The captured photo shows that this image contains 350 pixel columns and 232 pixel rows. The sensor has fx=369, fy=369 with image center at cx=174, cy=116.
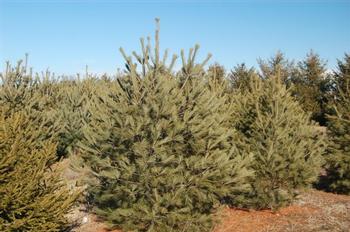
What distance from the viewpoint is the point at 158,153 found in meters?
7.36

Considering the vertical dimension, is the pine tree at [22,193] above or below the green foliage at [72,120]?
below

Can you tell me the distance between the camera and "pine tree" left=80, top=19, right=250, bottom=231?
7352mm

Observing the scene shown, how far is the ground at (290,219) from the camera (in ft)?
29.8

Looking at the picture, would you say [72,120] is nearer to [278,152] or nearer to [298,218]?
[278,152]

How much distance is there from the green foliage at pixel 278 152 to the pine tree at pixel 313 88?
17103 mm

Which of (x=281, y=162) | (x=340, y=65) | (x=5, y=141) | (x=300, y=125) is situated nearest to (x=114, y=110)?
(x=5, y=141)

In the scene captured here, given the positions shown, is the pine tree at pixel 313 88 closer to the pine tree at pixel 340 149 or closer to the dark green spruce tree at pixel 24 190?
the pine tree at pixel 340 149

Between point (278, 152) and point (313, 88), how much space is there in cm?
2202

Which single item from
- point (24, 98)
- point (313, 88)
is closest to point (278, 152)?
point (24, 98)

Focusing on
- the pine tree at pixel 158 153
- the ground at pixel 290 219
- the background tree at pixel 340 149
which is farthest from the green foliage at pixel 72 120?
the background tree at pixel 340 149

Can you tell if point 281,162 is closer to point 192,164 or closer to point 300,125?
point 300,125

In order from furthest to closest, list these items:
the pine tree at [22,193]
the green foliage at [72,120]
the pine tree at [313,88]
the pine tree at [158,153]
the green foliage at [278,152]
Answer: the pine tree at [313,88] → the green foliage at [72,120] → the green foliage at [278,152] → the pine tree at [158,153] → the pine tree at [22,193]

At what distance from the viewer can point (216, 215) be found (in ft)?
28.1

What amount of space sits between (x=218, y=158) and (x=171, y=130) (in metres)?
1.11
